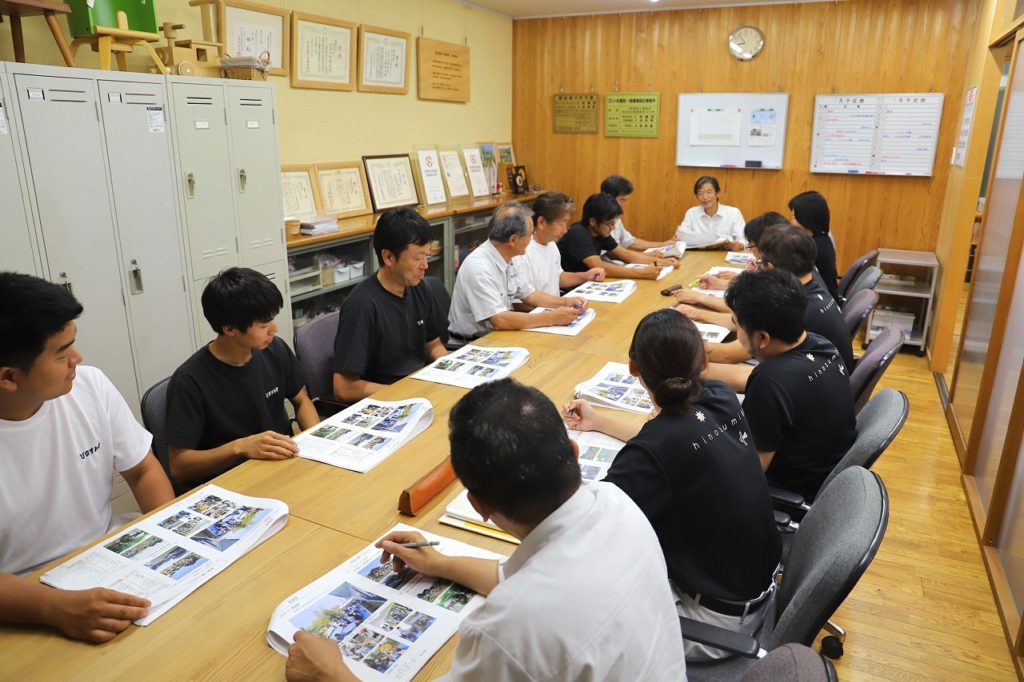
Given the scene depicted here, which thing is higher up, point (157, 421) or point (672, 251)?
point (672, 251)

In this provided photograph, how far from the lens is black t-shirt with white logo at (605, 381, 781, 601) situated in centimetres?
142

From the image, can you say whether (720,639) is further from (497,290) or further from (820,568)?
(497,290)

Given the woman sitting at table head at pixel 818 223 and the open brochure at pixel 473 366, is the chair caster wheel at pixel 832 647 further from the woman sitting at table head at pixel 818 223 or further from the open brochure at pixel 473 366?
the woman sitting at table head at pixel 818 223

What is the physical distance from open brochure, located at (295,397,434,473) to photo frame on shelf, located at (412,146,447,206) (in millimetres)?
3558

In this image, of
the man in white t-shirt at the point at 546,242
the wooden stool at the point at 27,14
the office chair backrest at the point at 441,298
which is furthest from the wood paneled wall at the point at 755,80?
the wooden stool at the point at 27,14

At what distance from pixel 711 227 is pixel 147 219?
4.11 m

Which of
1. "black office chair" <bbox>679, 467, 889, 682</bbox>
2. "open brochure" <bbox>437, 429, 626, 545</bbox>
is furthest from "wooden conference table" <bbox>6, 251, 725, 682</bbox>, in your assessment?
"black office chair" <bbox>679, 467, 889, 682</bbox>

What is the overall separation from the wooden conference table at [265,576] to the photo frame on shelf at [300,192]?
2.41 metres

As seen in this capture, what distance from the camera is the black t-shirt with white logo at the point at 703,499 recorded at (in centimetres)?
142

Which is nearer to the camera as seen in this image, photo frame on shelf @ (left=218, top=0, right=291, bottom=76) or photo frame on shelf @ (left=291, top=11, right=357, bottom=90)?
photo frame on shelf @ (left=218, top=0, right=291, bottom=76)

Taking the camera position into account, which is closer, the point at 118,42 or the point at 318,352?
the point at 318,352

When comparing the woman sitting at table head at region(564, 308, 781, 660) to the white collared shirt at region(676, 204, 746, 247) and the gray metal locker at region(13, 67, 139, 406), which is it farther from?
the white collared shirt at region(676, 204, 746, 247)

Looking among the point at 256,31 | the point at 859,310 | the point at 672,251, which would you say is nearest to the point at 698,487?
the point at 859,310

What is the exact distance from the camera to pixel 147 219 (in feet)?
9.97
